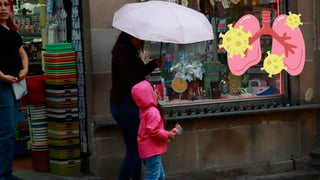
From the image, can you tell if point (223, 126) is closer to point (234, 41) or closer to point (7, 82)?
point (234, 41)

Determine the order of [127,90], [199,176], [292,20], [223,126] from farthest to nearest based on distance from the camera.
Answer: [292,20], [223,126], [199,176], [127,90]

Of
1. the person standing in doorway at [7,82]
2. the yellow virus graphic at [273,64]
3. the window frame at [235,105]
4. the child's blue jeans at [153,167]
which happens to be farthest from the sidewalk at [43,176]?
the yellow virus graphic at [273,64]

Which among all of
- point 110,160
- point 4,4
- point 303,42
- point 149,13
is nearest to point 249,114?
point 303,42

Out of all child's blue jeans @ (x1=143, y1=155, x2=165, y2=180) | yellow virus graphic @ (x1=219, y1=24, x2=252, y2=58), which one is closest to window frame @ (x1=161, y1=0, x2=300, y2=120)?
yellow virus graphic @ (x1=219, y1=24, x2=252, y2=58)

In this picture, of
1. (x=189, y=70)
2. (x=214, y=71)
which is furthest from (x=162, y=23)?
(x=214, y=71)

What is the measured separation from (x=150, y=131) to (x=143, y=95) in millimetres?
327

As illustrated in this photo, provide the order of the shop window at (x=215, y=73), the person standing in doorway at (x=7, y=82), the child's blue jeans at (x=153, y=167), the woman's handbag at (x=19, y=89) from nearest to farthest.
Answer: the child's blue jeans at (x=153, y=167) < the person standing in doorway at (x=7, y=82) < the woman's handbag at (x=19, y=89) < the shop window at (x=215, y=73)

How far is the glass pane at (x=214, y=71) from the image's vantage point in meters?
7.09

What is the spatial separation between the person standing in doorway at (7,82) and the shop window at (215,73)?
163 centimetres

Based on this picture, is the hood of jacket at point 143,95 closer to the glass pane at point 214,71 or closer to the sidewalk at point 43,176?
the sidewalk at point 43,176

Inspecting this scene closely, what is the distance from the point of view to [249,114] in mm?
7180

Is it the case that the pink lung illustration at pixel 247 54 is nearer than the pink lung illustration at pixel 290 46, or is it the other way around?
the pink lung illustration at pixel 247 54

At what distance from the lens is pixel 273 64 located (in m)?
7.50

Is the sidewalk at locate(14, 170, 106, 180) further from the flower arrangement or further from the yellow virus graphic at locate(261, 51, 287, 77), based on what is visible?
the yellow virus graphic at locate(261, 51, 287, 77)
